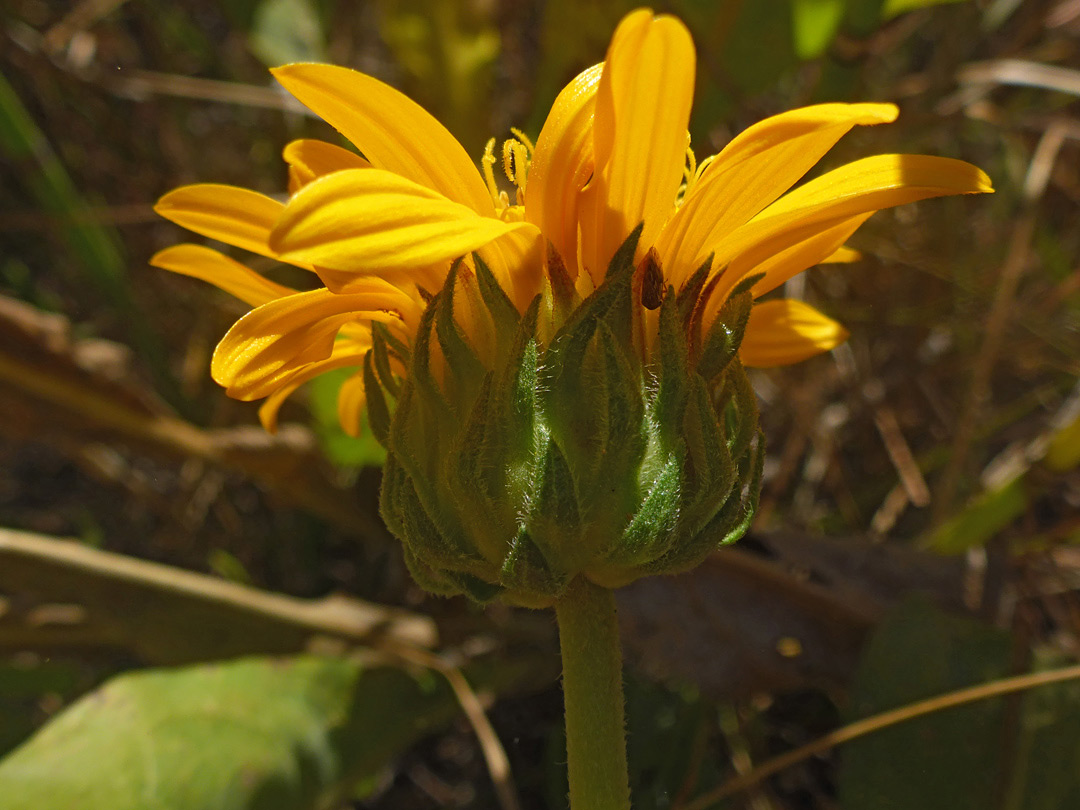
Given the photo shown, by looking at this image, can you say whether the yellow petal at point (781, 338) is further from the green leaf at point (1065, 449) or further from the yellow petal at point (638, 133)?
the green leaf at point (1065, 449)

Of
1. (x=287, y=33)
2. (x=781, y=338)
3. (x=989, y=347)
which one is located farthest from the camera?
(x=287, y=33)

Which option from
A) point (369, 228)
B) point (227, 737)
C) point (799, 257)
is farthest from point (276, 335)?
point (227, 737)

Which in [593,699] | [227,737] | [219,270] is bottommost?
[227,737]

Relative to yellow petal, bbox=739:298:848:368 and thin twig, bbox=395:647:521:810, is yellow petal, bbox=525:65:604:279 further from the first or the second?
thin twig, bbox=395:647:521:810

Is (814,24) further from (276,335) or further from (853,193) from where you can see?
(276,335)

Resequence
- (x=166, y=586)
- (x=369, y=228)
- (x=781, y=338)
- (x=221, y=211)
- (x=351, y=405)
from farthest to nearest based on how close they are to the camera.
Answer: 1. (x=166, y=586)
2. (x=351, y=405)
3. (x=781, y=338)
4. (x=221, y=211)
5. (x=369, y=228)

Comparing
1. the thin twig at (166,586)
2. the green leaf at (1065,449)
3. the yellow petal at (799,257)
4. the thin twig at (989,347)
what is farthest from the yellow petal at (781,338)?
the thin twig at (989,347)
